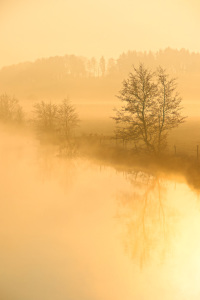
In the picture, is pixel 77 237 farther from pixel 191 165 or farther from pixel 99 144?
pixel 99 144

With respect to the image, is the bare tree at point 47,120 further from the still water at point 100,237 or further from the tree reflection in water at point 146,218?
the tree reflection in water at point 146,218

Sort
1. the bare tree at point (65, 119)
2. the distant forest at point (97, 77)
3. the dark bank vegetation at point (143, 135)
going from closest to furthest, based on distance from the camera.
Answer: the dark bank vegetation at point (143, 135), the bare tree at point (65, 119), the distant forest at point (97, 77)

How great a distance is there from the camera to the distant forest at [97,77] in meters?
155

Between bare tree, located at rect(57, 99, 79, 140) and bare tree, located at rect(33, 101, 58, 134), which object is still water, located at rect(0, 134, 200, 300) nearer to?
bare tree, located at rect(57, 99, 79, 140)

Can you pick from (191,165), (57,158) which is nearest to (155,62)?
(57,158)

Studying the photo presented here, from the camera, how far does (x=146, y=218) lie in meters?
26.0

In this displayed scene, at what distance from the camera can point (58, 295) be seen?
17375mm

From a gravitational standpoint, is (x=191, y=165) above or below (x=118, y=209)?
above

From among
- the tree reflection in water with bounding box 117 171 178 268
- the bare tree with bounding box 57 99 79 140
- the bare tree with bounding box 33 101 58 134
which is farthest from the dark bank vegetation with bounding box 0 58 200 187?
the bare tree with bounding box 33 101 58 134

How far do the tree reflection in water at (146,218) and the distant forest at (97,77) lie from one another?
11705 cm

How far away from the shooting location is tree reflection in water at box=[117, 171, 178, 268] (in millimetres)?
21102

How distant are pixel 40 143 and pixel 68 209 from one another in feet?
118

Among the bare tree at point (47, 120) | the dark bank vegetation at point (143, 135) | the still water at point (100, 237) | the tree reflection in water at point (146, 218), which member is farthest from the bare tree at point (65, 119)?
the tree reflection in water at point (146, 218)

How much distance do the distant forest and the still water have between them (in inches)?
4595
